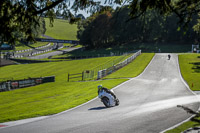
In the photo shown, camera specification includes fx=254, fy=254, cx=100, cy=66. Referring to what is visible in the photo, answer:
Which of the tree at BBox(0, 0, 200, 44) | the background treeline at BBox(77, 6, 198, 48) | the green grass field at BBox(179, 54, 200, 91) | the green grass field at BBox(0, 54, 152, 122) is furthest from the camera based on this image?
the background treeline at BBox(77, 6, 198, 48)

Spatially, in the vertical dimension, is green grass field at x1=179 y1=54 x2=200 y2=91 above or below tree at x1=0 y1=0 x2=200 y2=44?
below

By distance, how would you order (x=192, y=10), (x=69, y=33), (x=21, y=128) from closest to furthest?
(x=192, y=10) < (x=21, y=128) < (x=69, y=33)

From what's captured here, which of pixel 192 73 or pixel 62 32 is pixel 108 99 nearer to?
pixel 192 73

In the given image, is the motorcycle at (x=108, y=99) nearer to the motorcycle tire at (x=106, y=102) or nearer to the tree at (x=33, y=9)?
the motorcycle tire at (x=106, y=102)

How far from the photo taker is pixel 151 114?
1296cm

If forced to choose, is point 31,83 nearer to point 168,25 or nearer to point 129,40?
point 168,25

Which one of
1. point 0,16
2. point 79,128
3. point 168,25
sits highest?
point 168,25

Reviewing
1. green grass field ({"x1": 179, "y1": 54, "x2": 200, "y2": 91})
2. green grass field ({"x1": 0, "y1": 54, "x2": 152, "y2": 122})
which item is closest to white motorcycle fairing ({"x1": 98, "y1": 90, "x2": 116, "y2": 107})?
green grass field ({"x1": 0, "y1": 54, "x2": 152, "y2": 122})

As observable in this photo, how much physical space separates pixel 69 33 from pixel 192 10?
160 meters

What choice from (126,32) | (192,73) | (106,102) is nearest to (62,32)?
(126,32)

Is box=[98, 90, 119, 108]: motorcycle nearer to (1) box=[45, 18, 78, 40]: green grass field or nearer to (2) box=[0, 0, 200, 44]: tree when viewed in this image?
(2) box=[0, 0, 200, 44]: tree

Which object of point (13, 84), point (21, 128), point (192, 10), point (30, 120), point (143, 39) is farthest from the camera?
point (143, 39)

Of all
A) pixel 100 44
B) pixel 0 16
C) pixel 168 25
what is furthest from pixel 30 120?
pixel 100 44

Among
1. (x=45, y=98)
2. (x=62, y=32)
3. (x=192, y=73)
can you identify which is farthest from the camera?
(x=62, y=32)
